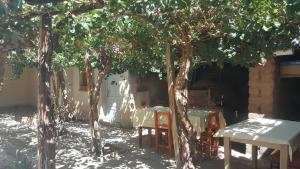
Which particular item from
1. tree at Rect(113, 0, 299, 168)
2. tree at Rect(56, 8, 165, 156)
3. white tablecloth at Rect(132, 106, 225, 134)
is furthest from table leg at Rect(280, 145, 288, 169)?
tree at Rect(56, 8, 165, 156)

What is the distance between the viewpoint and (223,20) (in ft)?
15.4

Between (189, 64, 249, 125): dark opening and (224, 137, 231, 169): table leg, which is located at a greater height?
(189, 64, 249, 125): dark opening

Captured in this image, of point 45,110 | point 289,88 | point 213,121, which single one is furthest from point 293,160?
point 45,110

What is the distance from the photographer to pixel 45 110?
493 cm

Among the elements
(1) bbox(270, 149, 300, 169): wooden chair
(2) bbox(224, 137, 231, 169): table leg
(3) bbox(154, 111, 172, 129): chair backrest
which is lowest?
(1) bbox(270, 149, 300, 169): wooden chair

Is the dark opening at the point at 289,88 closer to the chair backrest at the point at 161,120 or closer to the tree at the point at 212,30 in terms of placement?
the tree at the point at 212,30

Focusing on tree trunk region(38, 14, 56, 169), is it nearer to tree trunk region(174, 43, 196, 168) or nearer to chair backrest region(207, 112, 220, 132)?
tree trunk region(174, 43, 196, 168)

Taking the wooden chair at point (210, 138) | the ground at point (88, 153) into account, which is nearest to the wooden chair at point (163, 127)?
the ground at point (88, 153)

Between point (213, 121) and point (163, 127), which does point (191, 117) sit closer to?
point (213, 121)

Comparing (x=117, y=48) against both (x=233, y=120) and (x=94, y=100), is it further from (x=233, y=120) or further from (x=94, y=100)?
(x=233, y=120)

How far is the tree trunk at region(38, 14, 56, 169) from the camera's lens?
4.94m

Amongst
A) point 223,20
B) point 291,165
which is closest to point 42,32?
point 223,20

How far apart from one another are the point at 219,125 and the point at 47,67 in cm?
445

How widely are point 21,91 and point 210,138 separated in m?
13.7
